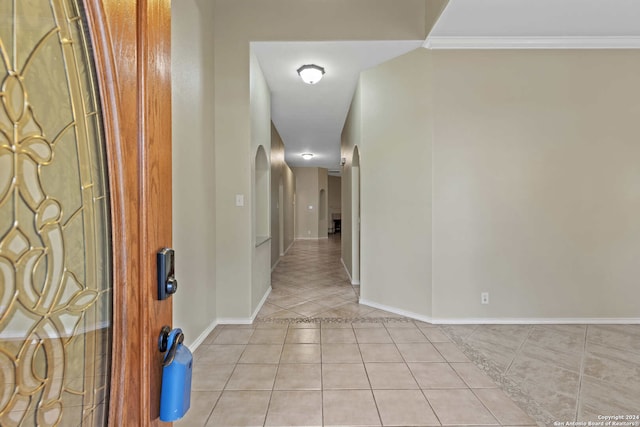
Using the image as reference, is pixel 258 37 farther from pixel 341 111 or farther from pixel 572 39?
pixel 572 39

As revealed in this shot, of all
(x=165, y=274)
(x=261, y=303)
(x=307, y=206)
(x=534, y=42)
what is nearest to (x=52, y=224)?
(x=165, y=274)

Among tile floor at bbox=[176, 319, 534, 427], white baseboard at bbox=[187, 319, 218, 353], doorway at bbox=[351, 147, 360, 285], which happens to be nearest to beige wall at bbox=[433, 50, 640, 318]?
tile floor at bbox=[176, 319, 534, 427]

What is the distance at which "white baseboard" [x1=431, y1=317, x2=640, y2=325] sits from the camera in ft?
9.98

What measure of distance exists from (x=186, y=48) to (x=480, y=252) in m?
3.42

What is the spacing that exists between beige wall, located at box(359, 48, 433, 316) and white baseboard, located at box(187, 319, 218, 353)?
182cm

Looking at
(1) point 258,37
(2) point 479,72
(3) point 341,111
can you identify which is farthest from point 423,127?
(3) point 341,111

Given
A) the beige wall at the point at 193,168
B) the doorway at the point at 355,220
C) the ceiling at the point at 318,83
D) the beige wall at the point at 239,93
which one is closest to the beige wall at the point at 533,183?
the beige wall at the point at 239,93

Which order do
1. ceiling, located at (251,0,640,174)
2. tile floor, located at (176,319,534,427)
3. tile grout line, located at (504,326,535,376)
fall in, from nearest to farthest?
tile floor, located at (176,319,534,427), tile grout line, located at (504,326,535,376), ceiling, located at (251,0,640,174)

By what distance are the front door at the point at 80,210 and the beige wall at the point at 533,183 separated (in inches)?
116

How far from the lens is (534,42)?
300 cm

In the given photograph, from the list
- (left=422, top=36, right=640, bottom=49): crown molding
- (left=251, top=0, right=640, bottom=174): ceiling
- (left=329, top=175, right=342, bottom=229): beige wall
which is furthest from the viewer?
(left=329, top=175, right=342, bottom=229): beige wall

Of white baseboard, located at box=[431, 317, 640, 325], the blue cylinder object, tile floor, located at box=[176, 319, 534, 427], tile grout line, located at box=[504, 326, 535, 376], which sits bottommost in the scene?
tile grout line, located at box=[504, 326, 535, 376]

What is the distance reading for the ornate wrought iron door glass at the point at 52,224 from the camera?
0.42 m

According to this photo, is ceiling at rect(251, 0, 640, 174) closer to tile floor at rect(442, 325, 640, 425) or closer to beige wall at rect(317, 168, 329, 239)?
tile floor at rect(442, 325, 640, 425)
